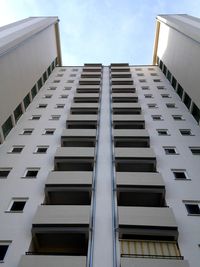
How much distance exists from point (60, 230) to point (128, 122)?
11.0 metres

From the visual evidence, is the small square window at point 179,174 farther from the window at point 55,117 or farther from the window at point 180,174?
the window at point 55,117

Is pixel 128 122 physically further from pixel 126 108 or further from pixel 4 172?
pixel 4 172

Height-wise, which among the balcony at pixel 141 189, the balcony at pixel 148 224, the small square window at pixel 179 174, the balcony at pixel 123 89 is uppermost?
the balcony at pixel 123 89

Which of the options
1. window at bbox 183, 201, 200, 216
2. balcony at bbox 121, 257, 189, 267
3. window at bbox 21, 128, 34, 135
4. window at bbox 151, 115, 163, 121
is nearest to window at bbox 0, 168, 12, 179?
window at bbox 21, 128, 34, 135

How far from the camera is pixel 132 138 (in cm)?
1878

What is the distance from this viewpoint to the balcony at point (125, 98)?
82.4ft

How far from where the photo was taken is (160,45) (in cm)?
3709

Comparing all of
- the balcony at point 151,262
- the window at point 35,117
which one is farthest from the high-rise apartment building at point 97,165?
the window at point 35,117

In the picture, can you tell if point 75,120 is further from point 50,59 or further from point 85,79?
point 50,59

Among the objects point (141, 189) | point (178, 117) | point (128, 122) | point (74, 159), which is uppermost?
point (178, 117)

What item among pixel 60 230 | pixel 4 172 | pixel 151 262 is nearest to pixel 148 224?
pixel 151 262

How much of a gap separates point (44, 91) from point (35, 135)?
31.4ft

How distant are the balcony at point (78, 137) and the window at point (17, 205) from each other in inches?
238

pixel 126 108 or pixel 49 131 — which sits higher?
pixel 126 108
